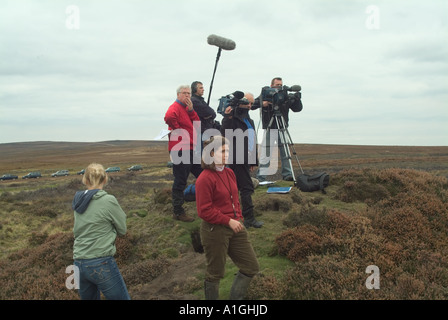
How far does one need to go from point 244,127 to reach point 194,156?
1.35 m

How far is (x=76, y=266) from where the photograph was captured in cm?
344

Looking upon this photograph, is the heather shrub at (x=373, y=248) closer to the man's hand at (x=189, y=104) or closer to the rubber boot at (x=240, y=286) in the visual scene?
the rubber boot at (x=240, y=286)

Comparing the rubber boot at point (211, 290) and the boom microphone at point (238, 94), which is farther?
the boom microphone at point (238, 94)

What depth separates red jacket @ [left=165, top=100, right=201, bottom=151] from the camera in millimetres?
6590

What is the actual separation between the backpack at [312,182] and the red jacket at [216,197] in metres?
5.66

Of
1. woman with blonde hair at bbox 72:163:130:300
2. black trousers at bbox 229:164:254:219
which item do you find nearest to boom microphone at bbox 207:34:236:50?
black trousers at bbox 229:164:254:219

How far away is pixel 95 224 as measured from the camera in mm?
3480

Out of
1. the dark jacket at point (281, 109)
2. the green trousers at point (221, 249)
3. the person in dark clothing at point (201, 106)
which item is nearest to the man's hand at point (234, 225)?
the green trousers at point (221, 249)

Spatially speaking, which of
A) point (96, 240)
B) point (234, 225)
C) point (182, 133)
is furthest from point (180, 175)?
point (96, 240)

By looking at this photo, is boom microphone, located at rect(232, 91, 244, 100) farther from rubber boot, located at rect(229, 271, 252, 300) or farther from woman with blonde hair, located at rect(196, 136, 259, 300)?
rubber boot, located at rect(229, 271, 252, 300)

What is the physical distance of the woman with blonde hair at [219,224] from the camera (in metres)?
3.72

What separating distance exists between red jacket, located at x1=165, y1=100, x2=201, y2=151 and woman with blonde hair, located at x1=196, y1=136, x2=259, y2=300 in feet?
9.46

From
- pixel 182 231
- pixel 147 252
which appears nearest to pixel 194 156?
pixel 182 231
